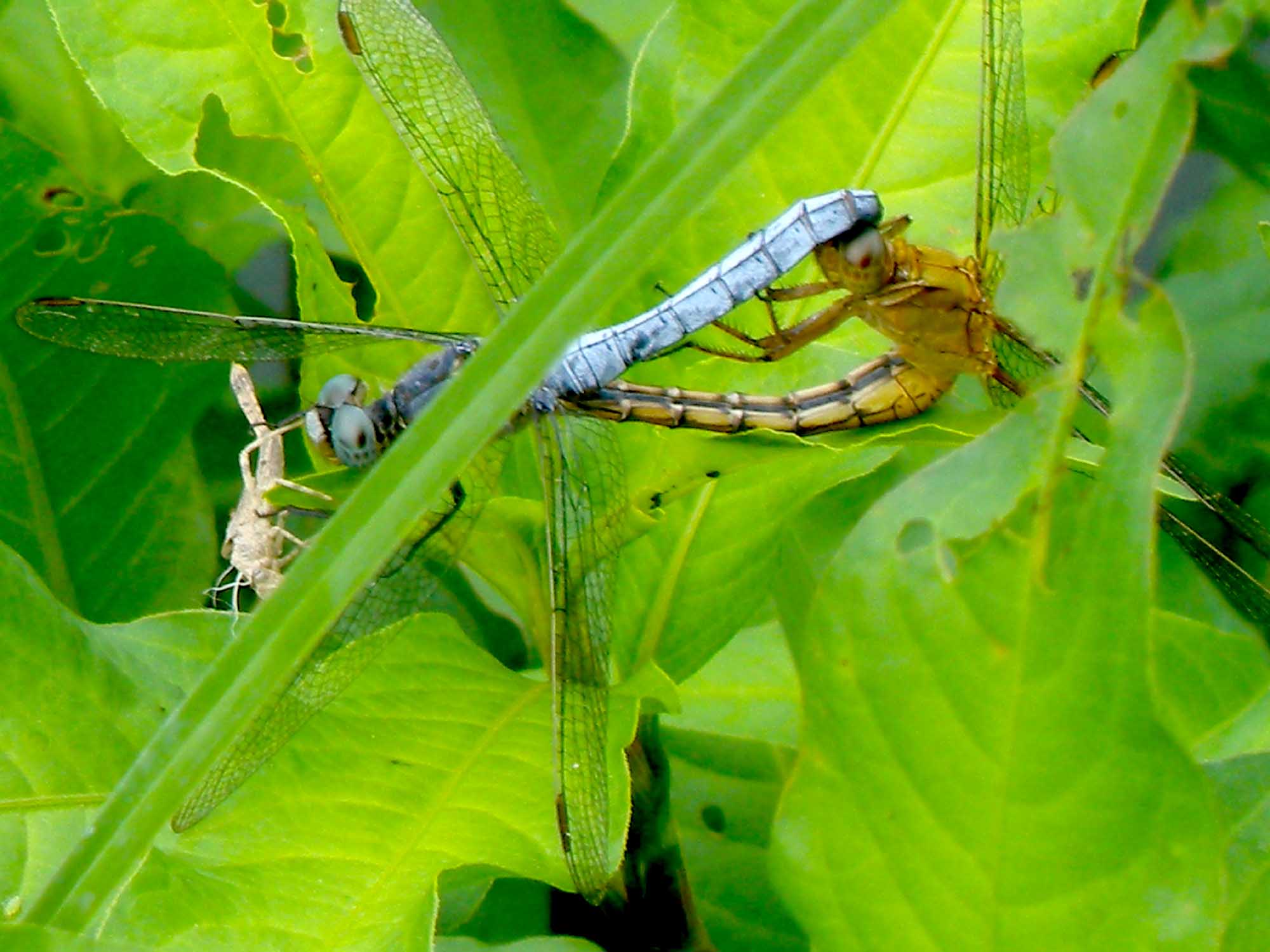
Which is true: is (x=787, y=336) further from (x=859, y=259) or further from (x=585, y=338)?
(x=585, y=338)

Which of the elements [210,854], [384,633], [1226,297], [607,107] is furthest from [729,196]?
[210,854]

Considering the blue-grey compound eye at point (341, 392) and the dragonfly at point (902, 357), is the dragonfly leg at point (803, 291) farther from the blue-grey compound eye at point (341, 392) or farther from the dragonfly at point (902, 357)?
the blue-grey compound eye at point (341, 392)

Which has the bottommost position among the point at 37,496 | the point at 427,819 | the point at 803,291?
the point at 427,819

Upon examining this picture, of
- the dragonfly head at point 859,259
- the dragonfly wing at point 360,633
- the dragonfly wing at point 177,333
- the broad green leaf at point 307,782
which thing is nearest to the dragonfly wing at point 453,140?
the dragonfly wing at point 177,333

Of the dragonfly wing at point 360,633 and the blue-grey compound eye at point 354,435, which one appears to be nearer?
the dragonfly wing at point 360,633

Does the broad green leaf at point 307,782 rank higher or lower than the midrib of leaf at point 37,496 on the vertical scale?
lower

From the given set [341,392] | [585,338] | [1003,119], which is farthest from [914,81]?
[341,392]

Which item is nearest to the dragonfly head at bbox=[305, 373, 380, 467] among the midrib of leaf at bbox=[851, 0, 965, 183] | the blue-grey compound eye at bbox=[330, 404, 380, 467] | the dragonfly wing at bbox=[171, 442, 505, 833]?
the blue-grey compound eye at bbox=[330, 404, 380, 467]

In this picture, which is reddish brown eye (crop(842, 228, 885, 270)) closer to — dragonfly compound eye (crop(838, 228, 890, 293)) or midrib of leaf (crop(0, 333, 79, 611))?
dragonfly compound eye (crop(838, 228, 890, 293))
